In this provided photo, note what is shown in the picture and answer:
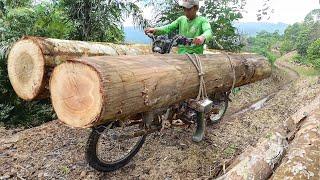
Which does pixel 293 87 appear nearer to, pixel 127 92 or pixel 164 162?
pixel 164 162

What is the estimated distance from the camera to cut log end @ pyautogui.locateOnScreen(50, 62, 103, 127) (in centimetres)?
351

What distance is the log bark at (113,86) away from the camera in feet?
11.5

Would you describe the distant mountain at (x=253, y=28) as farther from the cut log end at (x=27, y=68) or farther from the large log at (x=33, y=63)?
the cut log end at (x=27, y=68)

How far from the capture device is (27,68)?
208 inches

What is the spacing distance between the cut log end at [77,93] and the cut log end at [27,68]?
1.46 meters

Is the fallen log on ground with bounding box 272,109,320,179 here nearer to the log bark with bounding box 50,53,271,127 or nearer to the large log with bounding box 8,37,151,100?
the log bark with bounding box 50,53,271,127

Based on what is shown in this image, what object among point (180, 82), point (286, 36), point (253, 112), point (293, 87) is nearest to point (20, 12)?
point (180, 82)

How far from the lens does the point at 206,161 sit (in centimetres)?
530

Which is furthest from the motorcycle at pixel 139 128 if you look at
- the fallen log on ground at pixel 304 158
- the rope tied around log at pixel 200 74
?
the fallen log on ground at pixel 304 158

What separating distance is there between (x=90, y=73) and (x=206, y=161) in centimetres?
255

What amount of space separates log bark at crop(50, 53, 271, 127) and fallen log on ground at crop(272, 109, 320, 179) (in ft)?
5.10

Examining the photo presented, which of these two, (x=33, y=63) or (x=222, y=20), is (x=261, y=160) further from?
(x=222, y=20)

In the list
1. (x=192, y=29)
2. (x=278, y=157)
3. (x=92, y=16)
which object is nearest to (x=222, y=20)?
(x=92, y=16)

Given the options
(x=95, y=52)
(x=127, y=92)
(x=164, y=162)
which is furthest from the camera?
(x=95, y=52)
